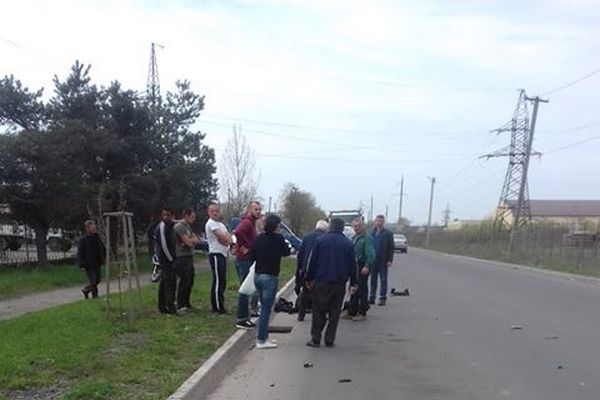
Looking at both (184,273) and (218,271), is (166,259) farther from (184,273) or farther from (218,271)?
(218,271)

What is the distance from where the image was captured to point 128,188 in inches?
1165

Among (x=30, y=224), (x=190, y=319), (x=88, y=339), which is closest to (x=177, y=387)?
(x=88, y=339)

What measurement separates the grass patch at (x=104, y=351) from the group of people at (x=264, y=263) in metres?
0.51

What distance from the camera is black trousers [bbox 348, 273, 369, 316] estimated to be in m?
13.5

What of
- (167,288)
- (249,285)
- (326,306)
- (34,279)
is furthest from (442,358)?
(34,279)

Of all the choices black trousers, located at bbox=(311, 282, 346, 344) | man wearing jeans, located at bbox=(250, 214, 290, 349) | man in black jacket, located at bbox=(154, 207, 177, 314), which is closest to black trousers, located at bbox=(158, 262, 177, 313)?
man in black jacket, located at bbox=(154, 207, 177, 314)

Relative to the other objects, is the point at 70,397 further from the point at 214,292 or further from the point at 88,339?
the point at 214,292

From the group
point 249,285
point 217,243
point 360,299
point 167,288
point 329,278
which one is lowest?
point 360,299

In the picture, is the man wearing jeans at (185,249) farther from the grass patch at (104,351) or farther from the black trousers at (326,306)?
the black trousers at (326,306)

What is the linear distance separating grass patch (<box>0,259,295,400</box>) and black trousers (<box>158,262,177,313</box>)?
0.79 feet

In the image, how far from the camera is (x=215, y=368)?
329 inches

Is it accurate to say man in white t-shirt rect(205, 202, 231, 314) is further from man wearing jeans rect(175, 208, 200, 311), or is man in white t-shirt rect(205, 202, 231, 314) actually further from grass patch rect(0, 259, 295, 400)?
grass patch rect(0, 259, 295, 400)

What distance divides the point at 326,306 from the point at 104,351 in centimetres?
308

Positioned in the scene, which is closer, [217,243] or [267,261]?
[267,261]
